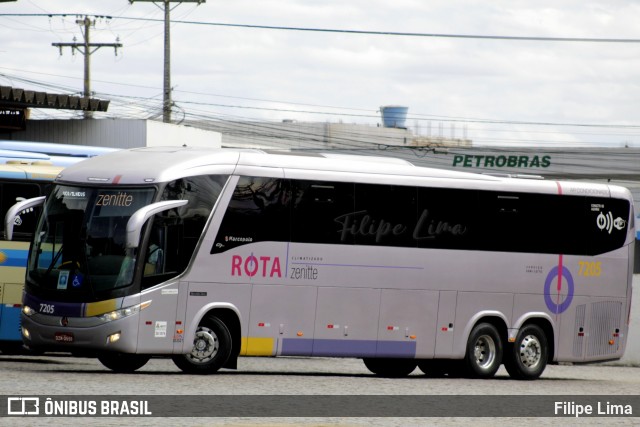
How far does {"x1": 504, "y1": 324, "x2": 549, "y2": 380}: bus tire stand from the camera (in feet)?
70.7

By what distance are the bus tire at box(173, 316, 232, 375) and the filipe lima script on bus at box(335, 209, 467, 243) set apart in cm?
260

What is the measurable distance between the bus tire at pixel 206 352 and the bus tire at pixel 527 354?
18.5ft

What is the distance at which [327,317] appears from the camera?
19453 millimetres

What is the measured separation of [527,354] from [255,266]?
5.65 metres

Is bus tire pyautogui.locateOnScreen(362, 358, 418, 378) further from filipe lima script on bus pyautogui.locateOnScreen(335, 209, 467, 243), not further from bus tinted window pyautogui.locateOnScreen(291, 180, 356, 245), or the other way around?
bus tinted window pyautogui.locateOnScreen(291, 180, 356, 245)

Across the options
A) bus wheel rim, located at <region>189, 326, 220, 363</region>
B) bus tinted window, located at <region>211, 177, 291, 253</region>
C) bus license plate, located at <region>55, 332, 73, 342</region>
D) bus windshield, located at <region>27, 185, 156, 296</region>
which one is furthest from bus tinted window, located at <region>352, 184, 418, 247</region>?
bus license plate, located at <region>55, 332, 73, 342</region>

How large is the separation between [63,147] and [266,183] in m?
9.45

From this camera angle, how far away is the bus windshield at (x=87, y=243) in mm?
17578

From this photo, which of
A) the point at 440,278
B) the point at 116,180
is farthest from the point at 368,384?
the point at 116,180

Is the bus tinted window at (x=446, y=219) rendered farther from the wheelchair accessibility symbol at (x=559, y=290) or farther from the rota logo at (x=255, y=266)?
the rota logo at (x=255, y=266)

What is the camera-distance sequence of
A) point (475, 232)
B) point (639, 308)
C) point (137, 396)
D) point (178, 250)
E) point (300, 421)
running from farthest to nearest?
point (639, 308), point (475, 232), point (178, 250), point (137, 396), point (300, 421)

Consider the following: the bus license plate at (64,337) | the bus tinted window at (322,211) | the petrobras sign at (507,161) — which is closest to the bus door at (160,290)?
the bus license plate at (64,337)

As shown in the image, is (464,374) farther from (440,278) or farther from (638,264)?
(638,264)

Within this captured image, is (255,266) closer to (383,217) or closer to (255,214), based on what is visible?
(255,214)
